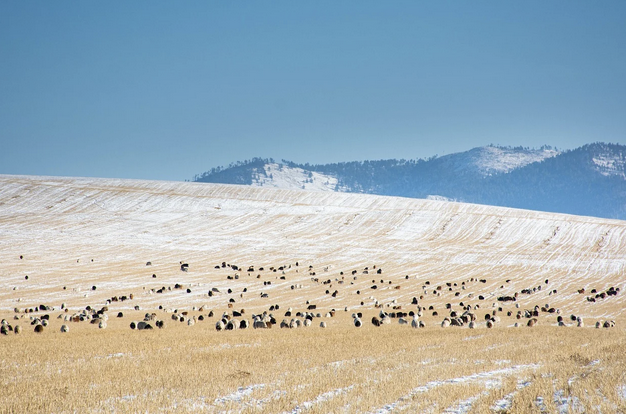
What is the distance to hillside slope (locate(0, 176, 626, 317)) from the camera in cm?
5734

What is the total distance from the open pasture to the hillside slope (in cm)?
55

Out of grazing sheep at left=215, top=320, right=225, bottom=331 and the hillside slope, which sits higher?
the hillside slope

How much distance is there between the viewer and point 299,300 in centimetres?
5075

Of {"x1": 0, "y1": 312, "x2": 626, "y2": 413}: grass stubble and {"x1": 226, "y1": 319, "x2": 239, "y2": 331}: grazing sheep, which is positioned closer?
{"x1": 0, "y1": 312, "x2": 626, "y2": 413}: grass stubble

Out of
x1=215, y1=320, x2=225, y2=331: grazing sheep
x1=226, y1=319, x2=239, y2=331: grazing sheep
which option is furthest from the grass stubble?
x1=226, y1=319, x2=239, y2=331: grazing sheep

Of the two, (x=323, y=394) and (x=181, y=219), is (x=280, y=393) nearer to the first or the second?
(x=323, y=394)

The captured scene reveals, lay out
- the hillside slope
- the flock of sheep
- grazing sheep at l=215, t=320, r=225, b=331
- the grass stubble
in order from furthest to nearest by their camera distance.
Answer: the hillside slope, the flock of sheep, grazing sheep at l=215, t=320, r=225, b=331, the grass stubble

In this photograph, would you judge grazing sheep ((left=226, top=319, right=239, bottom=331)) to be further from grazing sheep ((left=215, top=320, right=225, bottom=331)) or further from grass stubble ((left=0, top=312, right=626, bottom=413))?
grass stubble ((left=0, top=312, right=626, bottom=413))

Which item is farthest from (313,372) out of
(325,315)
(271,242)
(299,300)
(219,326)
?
(271,242)

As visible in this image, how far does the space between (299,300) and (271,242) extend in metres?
40.5

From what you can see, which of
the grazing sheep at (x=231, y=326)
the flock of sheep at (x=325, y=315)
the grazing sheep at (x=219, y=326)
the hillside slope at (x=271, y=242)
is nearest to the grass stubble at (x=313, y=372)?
the grazing sheep at (x=219, y=326)

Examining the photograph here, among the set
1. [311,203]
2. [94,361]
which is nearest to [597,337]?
[94,361]

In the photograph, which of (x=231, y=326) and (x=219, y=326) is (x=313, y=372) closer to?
(x=219, y=326)

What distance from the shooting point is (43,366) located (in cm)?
2020
